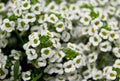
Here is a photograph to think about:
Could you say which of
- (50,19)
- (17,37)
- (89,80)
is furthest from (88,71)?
(17,37)

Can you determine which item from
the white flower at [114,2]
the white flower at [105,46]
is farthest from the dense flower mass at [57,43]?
the white flower at [114,2]

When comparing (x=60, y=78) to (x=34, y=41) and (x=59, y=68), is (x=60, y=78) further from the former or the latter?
(x=34, y=41)

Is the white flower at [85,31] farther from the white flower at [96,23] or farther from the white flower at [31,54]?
the white flower at [31,54]

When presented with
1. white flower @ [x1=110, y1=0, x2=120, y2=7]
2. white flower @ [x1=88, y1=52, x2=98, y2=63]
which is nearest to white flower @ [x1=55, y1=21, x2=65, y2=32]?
white flower @ [x1=88, y1=52, x2=98, y2=63]

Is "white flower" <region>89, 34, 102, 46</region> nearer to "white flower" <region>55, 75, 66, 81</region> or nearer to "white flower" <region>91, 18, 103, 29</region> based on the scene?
"white flower" <region>91, 18, 103, 29</region>

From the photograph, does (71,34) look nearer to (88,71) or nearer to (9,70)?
(88,71)

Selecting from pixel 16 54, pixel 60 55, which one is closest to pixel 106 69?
pixel 60 55

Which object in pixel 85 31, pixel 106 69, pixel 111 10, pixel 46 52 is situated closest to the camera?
pixel 46 52
